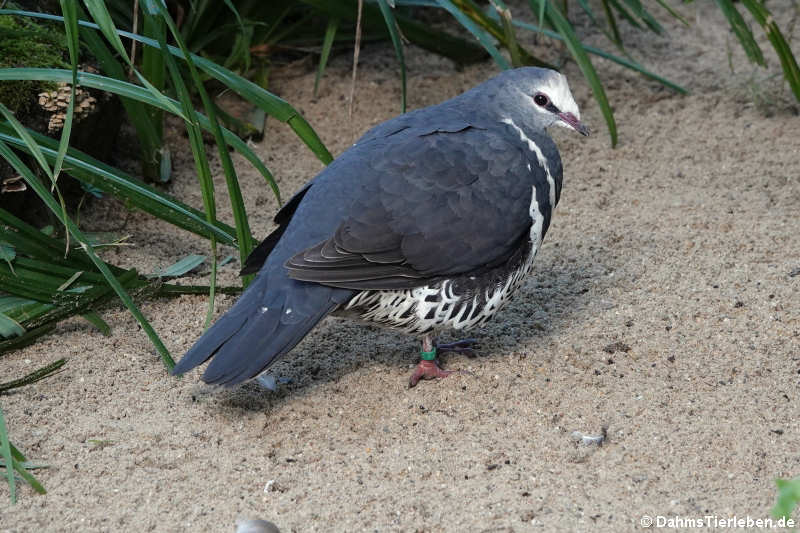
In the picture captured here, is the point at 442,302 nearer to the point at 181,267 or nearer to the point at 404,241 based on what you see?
the point at 404,241

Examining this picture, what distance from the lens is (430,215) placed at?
10.9 ft

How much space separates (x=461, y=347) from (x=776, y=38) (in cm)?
226

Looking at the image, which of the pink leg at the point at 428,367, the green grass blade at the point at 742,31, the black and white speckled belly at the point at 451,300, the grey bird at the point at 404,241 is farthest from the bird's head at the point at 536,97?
the green grass blade at the point at 742,31

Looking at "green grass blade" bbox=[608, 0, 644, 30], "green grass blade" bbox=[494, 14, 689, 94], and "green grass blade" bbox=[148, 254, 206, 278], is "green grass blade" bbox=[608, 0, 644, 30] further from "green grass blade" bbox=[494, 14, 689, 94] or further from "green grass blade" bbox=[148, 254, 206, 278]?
"green grass blade" bbox=[148, 254, 206, 278]

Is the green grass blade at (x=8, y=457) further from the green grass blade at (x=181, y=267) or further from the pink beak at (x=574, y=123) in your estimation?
the pink beak at (x=574, y=123)

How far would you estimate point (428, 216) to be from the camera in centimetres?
332

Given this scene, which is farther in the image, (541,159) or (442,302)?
(541,159)

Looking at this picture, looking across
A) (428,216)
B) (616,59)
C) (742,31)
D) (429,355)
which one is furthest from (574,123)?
(742,31)

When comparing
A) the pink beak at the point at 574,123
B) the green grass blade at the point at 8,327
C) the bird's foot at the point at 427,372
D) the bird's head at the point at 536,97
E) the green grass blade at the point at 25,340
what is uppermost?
the bird's head at the point at 536,97

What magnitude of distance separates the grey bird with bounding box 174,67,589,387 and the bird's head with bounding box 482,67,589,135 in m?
0.11

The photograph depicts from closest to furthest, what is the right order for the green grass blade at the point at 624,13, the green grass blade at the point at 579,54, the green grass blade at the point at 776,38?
the green grass blade at the point at 579,54 < the green grass blade at the point at 776,38 < the green grass blade at the point at 624,13

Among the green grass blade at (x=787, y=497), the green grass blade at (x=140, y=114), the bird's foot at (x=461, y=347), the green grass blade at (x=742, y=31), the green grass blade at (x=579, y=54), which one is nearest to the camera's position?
the green grass blade at (x=787, y=497)

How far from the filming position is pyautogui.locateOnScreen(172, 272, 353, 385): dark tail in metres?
3.05

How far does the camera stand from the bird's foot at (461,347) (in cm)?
379
